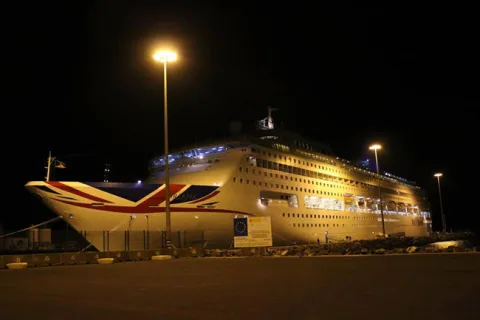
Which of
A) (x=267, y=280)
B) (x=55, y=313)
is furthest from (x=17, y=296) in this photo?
(x=267, y=280)

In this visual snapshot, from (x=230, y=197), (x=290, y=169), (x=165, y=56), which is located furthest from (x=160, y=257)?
(x=290, y=169)

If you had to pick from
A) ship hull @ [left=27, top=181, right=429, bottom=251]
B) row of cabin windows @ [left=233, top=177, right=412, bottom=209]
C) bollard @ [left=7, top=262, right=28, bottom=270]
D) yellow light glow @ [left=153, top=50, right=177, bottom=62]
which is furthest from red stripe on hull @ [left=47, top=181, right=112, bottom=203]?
row of cabin windows @ [left=233, top=177, right=412, bottom=209]

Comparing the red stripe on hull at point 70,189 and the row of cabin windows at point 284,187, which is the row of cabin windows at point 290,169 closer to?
the row of cabin windows at point 284,187

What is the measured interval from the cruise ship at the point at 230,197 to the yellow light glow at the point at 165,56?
9.58 m

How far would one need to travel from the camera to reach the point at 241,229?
69.8 ft

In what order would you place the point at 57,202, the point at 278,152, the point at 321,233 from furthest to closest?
the point at 321,233, the point at 278,152, the point at 57,202

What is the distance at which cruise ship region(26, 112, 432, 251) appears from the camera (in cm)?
2709

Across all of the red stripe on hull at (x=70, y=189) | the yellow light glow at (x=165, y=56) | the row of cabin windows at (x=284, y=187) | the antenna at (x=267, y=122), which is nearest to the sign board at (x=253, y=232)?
the yellow light glow at (x=165, y=56)

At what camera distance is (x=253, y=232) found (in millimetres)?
21062

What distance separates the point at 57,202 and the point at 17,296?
2069 centimetres

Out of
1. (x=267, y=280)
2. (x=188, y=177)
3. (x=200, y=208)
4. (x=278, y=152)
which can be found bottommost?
(x=267, y=280)

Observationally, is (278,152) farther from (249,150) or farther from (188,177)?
(188,177)

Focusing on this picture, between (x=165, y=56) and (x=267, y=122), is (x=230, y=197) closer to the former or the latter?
(x=165, y=56)

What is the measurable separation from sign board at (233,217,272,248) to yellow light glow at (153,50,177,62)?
8373 millimetres
